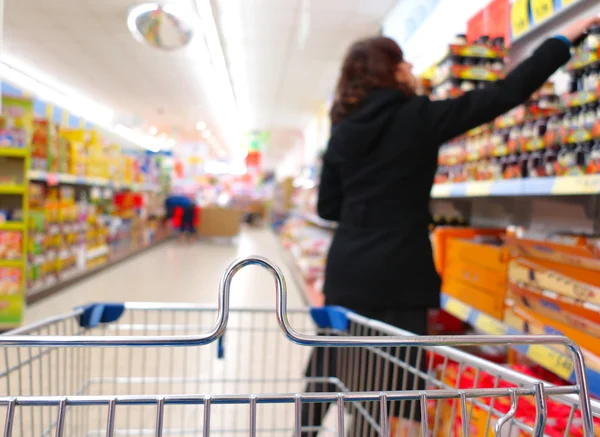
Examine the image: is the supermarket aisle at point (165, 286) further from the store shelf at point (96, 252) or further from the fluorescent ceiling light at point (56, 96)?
the fluorescent ceiling light at point (56, 96)

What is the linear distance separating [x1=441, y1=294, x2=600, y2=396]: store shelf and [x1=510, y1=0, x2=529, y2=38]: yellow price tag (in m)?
1.13

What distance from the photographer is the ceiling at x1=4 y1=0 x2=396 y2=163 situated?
543 centimetres

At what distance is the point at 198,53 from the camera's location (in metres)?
7.17

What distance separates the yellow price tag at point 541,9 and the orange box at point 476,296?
1.02 m

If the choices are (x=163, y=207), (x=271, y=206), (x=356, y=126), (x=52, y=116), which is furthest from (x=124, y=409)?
(x=271, y=206)

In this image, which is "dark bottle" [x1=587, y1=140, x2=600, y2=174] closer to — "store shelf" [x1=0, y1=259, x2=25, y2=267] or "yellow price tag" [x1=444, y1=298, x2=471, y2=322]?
"yellow price tag" [x1=444, y1=298, x2=471, y2=322]

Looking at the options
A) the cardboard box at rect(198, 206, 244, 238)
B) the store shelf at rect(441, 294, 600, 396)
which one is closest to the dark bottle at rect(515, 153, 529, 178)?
the store shelf at rect(441, 294, 600, 396)

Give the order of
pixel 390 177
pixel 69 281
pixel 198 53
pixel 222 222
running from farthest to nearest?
1. pixel 222 222
2. pixel 198 53
3. pixel 69 281
4. pixel 390 177

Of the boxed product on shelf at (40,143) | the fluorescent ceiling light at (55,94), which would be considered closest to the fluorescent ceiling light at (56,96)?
the fluorescent ceiling light at (55,94)

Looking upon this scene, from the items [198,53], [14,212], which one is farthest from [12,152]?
[198,53]

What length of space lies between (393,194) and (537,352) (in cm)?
58

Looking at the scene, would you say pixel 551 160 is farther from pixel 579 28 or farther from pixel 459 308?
pixel 459 308

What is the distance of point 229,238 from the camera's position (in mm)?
12398

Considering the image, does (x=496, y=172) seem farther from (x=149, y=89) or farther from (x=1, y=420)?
(x=149, y=89)
